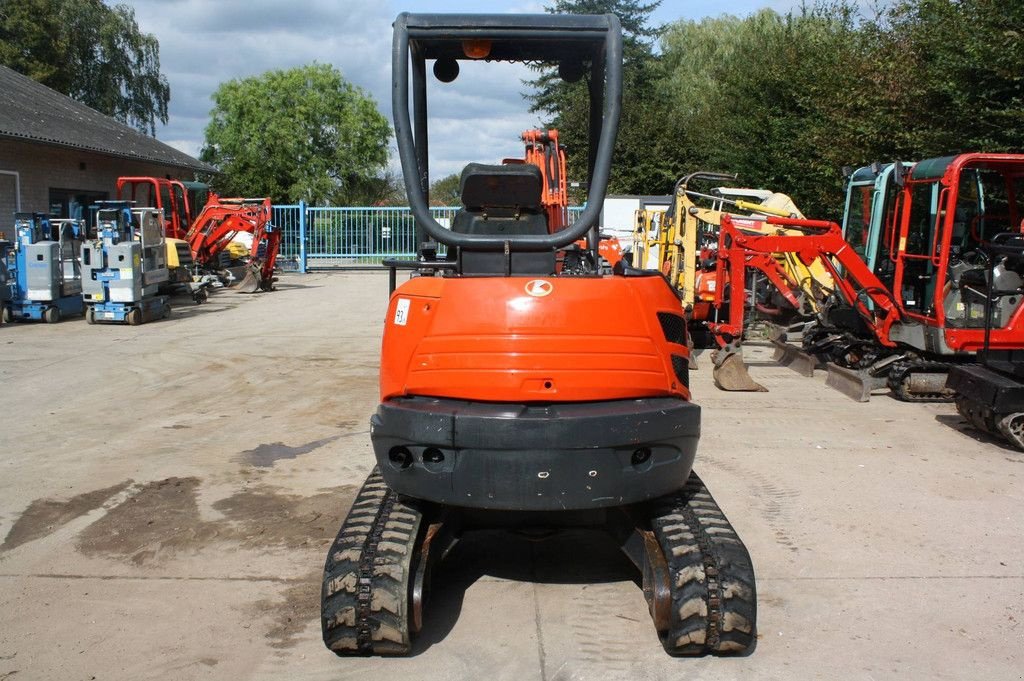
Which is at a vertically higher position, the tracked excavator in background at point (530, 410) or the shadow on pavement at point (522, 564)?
the tracked excavator in background at point (530, 410)

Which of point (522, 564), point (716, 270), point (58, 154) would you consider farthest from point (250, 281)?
point (522, 564)

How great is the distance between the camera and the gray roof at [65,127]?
21125mm

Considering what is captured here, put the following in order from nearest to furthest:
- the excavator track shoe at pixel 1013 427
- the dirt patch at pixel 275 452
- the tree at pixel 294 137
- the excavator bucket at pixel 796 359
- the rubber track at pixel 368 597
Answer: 1. the rubber track at pixel 368 597
2. the dirt patch at pixel 275 452
3. the excavator track shoe at pixel 1013 427
4. the excavator bucket at pixel 796 359
5. the tree at pixel 294 137

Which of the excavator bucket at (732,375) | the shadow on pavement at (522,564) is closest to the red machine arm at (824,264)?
the excavator bucket at (732,375)

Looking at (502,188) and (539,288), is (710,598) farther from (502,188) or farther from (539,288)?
(502,188)

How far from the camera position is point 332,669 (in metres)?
3.97

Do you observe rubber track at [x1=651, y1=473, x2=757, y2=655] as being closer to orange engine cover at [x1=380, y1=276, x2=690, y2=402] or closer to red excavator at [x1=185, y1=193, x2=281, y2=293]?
orange engine cover at [x1=380, y1=276, x2=690, y2=402]

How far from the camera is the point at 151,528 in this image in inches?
224

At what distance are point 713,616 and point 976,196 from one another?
7896 mm

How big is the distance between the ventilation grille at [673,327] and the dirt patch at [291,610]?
2.18 m

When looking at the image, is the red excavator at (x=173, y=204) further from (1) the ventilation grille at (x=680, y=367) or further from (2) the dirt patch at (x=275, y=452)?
(1) the ventilation grille at (x=680, y=367)

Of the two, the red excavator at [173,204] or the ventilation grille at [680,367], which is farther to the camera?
the red excavator at [173,204]

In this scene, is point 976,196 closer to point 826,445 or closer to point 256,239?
point 826,445

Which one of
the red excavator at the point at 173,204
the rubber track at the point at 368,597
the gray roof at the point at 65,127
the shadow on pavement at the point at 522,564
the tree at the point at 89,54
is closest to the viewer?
the rubber track at the point at 368,597
